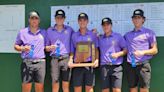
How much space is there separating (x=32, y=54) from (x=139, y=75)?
1.79 metres

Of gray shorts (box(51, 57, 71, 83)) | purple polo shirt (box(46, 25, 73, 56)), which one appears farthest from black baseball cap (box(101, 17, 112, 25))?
gray shorts (box(51, 57, 71, 83))

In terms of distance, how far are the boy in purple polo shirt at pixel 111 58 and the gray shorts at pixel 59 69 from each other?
0.58 meters

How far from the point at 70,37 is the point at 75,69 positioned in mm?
558

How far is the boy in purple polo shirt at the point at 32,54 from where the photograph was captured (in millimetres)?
5699

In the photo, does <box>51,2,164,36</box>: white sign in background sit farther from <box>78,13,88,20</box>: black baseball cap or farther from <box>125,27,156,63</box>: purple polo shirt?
<box>78,13,88,20</box>: black baseball cap

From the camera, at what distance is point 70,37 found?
5848 millimetres

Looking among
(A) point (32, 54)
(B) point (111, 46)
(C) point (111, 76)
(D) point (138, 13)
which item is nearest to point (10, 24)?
(A) point (32, 54)

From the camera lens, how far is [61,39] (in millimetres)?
5789

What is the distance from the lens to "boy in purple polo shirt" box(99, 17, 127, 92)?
5586 millimetres

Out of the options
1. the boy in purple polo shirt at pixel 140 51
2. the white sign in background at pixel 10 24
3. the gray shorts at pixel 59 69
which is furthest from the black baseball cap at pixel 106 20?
the white sign in background at pixel 10 24

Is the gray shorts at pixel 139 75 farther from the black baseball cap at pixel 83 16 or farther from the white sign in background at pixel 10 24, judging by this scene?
the white sign in background at pixel 10 24

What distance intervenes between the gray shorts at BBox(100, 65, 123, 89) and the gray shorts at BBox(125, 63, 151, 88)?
17 cm

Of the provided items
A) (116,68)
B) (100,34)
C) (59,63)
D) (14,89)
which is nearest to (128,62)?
(116,68)

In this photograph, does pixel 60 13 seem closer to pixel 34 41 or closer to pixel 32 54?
pixel 34 41
